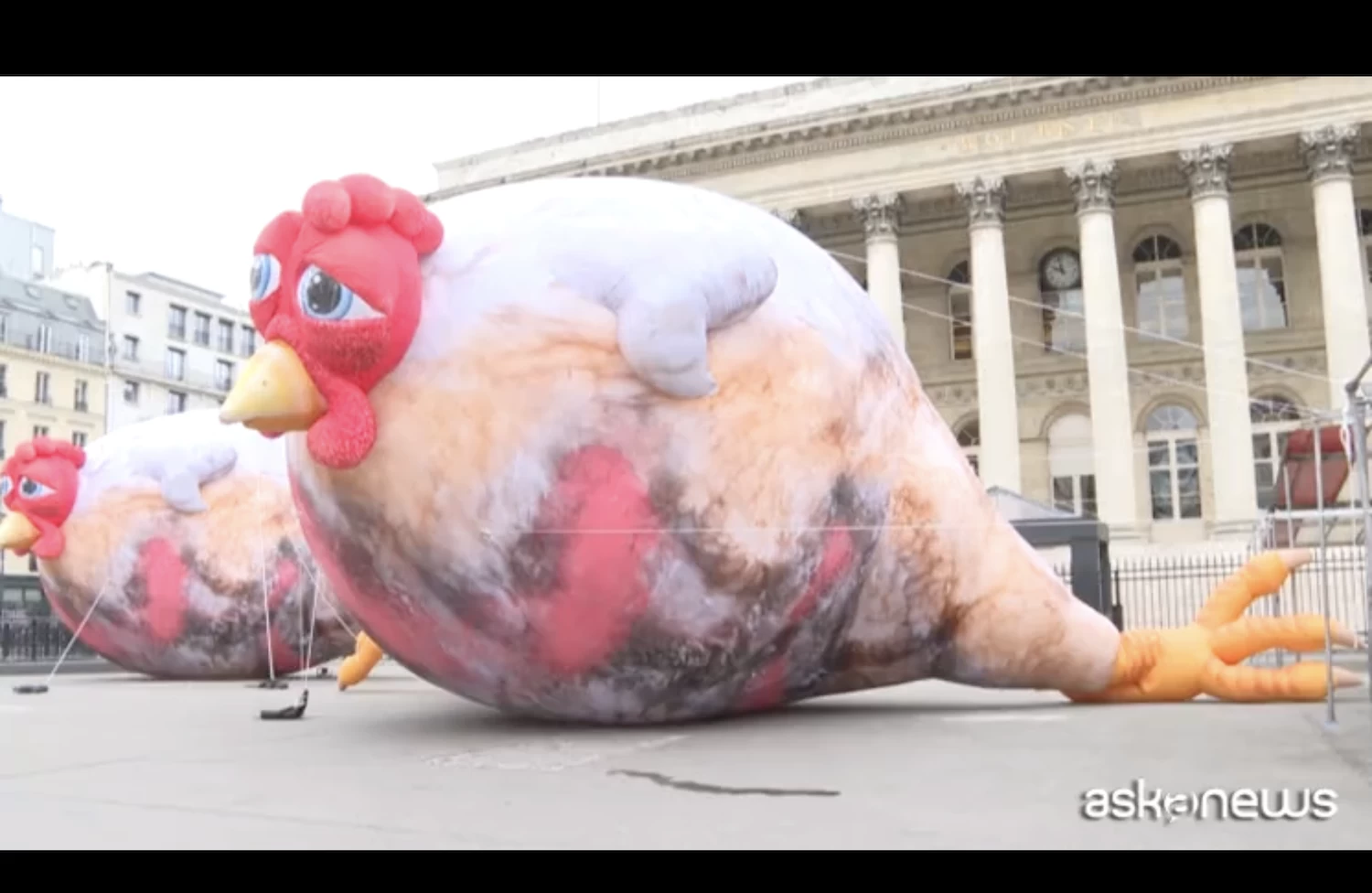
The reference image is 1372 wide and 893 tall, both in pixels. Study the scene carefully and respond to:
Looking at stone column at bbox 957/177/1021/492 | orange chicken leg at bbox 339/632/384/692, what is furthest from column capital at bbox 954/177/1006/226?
orange chicken leg at bbox 339/632/384/692

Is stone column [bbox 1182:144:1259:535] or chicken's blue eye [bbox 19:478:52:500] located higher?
stone column [bbox 1182:144:1259:535]

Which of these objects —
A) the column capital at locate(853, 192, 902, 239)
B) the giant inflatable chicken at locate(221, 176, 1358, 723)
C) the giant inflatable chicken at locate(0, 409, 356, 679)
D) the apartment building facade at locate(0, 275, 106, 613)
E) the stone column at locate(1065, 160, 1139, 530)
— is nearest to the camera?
the giant inflatable chicken at locate(221, 176, 1358, 723)

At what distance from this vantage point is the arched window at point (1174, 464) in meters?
35.2

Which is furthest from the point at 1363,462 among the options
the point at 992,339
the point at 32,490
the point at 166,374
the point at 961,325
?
the point at 166,374

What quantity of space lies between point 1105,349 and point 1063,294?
4688mm

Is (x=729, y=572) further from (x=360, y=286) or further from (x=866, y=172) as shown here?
(x=866, y=172)

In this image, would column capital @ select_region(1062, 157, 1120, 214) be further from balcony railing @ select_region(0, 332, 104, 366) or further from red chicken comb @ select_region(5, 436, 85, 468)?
balcony railing @ select_region(0, 332, 104, 366)

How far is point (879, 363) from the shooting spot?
9.17 metres

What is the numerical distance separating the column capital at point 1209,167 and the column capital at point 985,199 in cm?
495

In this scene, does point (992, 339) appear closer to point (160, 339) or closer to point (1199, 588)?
point (1199, 588)

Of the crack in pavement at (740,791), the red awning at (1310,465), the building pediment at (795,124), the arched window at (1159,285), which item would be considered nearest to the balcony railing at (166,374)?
the building pediment at (795,124)

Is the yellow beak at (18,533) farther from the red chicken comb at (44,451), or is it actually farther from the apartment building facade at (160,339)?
the apartment building facade at (160,339)

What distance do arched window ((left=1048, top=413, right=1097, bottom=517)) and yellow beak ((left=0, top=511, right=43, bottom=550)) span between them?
28.4m

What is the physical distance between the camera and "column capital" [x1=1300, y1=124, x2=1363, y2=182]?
32406mm
